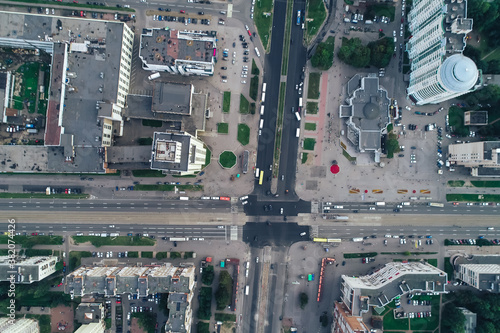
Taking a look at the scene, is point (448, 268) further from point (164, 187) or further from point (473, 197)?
point (164, 187)

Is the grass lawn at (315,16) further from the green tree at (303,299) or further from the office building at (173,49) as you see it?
the green tree at (303,299)

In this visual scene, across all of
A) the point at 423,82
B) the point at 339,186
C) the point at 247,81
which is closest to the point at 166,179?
the point at 247,81

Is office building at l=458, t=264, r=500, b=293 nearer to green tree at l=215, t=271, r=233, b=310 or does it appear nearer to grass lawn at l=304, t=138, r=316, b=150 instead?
grass lawn at l=304, t=138, r=316, b=150

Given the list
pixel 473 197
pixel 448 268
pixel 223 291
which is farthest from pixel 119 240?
pixel 473 197

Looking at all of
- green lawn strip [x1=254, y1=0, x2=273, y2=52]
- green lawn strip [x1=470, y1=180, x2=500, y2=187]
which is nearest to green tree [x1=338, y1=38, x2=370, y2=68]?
green lawn strip [x1=254, y1=0, x2=273, y2=52]

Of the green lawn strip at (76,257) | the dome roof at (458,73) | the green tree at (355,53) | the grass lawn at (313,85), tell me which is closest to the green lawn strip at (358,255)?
the grass lawn at (313,85)
